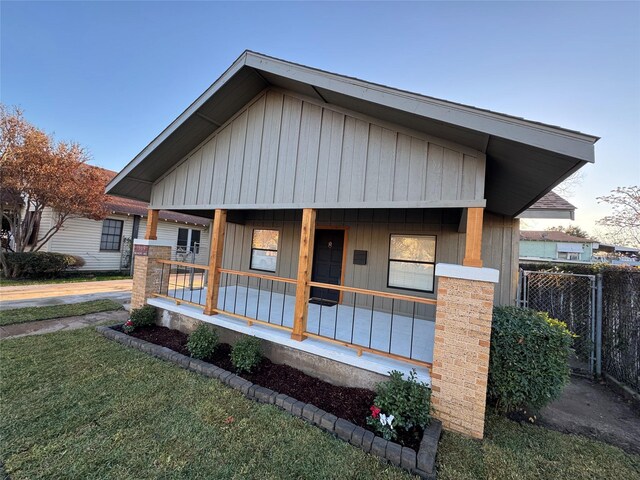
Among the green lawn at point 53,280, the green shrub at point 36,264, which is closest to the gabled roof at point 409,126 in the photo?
the green lawn at point 53,280

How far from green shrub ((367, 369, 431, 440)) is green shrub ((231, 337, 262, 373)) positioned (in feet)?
6.34

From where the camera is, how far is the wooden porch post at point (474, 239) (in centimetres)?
314

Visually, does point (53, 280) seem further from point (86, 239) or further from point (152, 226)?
point (152, 226)

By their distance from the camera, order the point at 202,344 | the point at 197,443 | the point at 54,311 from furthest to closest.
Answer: the point at 54,311 → the point at 202,344 → the point at 197,443

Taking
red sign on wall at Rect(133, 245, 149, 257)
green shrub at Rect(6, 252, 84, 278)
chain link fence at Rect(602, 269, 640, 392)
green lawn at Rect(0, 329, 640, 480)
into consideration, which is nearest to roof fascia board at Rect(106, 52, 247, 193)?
red sign on wall at Rect(133, 245, 149, 257)

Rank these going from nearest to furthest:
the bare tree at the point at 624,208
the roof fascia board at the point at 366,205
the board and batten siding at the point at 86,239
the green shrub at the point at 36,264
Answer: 1. the roof fascia board at the point at 366,205
2. the green shrub at the point at 36,264
3. the board and batten siding at the point at 86,239
4. the bare tree at the point at 624,208

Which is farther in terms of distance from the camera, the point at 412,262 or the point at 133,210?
the point at 133,210

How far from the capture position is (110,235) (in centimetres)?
1416

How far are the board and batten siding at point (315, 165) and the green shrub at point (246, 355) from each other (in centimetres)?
→ 223

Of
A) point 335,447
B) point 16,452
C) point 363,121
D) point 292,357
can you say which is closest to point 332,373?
point 292,357

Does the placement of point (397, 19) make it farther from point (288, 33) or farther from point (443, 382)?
point (443, 382)

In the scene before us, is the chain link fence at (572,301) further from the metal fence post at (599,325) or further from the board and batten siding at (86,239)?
the board and batten siding at (86,239)

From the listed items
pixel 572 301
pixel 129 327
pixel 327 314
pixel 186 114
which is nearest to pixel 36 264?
pixel 129 327

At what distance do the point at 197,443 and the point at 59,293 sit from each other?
988 cm
